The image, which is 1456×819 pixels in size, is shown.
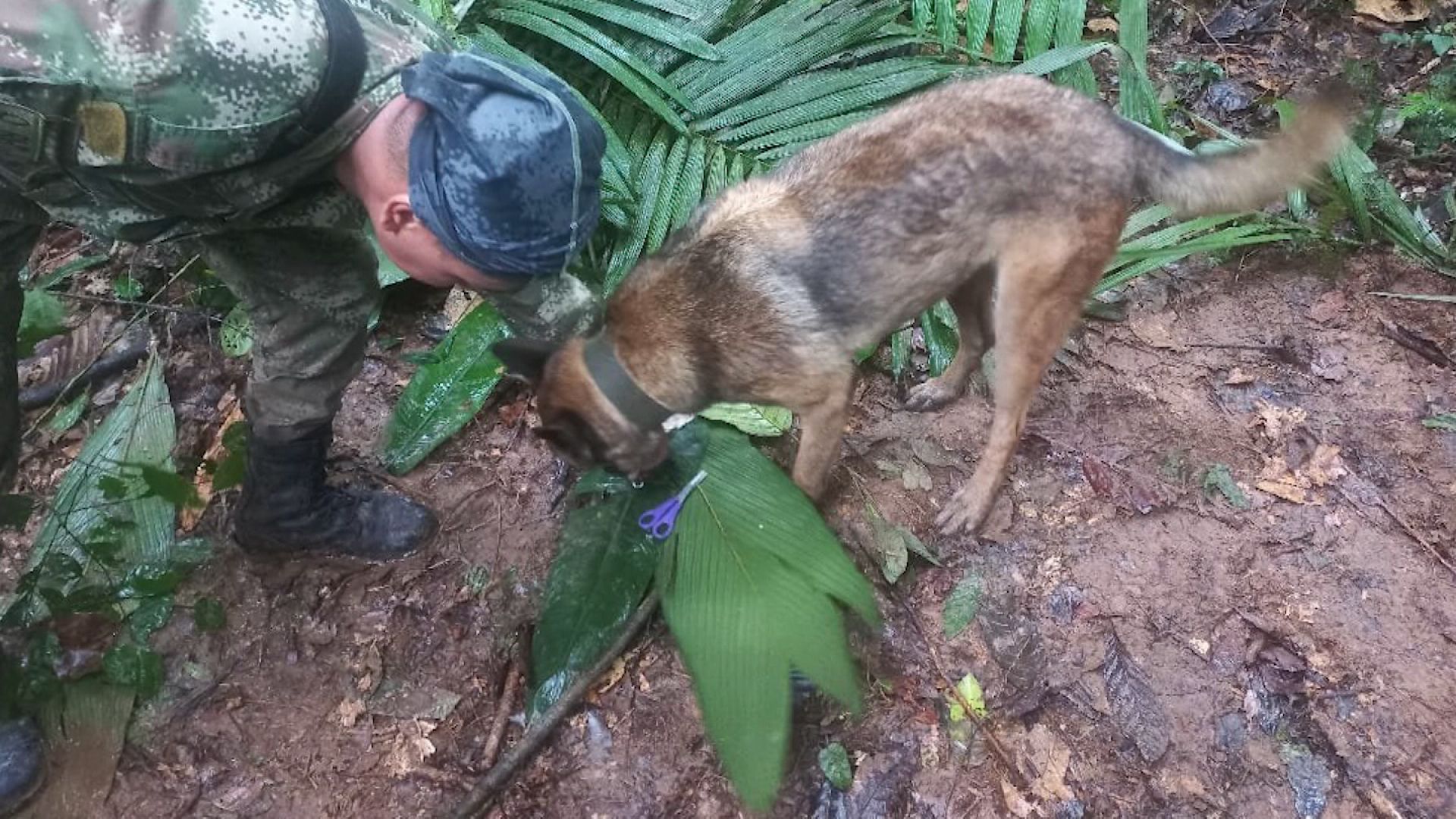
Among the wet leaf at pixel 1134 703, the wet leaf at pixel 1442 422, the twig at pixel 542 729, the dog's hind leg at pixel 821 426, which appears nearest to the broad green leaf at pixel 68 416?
the twig at pixel 542 729

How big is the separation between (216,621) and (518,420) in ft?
4.34

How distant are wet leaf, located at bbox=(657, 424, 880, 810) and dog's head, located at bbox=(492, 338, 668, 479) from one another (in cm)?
36

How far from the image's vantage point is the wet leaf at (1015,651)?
9.59ft

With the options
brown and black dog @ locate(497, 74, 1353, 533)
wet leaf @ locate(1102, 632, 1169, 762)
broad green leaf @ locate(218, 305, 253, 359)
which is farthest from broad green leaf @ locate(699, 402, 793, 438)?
broad green leaf @ locate(218, 305, 253, 359)

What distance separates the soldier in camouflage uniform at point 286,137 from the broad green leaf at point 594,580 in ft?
2.92

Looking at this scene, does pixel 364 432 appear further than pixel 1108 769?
Yes

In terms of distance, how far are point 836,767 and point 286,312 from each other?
2155 millimetres

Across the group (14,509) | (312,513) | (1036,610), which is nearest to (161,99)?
(14,509)

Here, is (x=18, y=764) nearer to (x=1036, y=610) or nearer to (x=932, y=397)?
(x=1036, y=610)

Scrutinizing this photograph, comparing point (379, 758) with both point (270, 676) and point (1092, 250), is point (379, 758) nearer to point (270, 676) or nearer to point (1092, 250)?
point (270, 676)

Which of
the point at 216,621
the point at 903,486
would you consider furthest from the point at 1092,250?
the point at 216,621

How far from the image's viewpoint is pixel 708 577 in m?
2.83

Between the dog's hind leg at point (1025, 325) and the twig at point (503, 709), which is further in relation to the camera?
the dog's hind leg at point (1025, 325)

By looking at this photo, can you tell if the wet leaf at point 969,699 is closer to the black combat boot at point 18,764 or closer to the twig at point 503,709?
the twig at point 503,709
